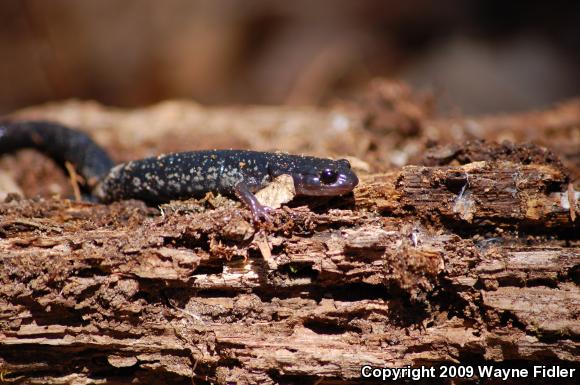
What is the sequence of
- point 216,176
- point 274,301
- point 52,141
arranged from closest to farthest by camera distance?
point 274,301, point 216,176, point 52,141

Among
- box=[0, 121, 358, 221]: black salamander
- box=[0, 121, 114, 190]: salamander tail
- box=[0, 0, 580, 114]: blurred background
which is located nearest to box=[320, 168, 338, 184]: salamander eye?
box=[0, 121, 358, 221]: black salamander

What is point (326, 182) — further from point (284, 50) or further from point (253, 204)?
point (284, 50)

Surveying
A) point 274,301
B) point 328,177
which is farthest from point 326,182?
point 274,301

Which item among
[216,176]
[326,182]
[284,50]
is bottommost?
[326,182]

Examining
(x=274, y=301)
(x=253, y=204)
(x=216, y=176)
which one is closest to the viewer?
(x=274, y=301)

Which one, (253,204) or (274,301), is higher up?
(253,204)

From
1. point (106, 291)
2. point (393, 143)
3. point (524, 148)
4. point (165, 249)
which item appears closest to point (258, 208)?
point (165, 249)

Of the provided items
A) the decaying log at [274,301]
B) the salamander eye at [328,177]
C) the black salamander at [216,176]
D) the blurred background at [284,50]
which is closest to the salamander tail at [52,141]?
the black salamander at [216,176]

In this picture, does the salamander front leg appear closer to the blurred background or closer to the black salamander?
the black salamander
